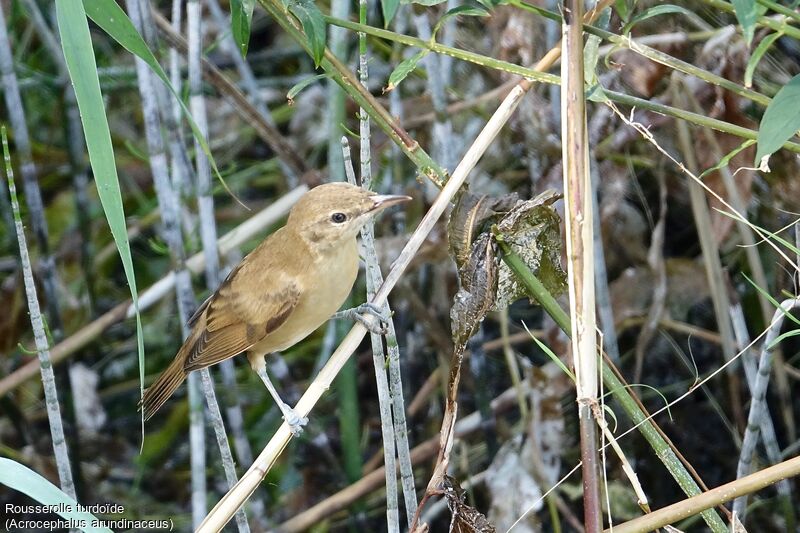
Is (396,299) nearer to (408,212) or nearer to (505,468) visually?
(408,212)

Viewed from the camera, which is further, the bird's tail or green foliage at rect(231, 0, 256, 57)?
the bird's tail

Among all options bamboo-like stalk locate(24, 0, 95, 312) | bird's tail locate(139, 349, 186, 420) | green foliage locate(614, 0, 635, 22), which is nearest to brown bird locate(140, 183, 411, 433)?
bird's tail locate(139, 349, 186, 420)

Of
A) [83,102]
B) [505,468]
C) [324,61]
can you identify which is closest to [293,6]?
[324,61]

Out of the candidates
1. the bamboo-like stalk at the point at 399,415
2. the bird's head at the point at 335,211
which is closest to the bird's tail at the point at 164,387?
the bird's head at the point at 335,211

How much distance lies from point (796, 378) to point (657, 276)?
914 mm

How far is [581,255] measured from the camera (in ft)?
5.32

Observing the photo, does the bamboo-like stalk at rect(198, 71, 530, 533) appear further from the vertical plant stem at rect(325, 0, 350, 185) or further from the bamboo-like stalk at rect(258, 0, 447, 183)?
the vertical plant stem at rect(325, 0, 350, 185)

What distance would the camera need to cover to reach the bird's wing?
2787 millimetres

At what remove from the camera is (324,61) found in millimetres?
2084

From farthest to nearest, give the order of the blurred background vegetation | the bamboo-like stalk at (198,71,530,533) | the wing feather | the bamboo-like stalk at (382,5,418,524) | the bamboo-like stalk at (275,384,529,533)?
the bamboo-like stalk at (275,384,529,533) → the blurred background vegetation → the wing feather → the bamboo-like stalk at (382,5,418,524) → the bamboo-like stalk at (198,71,530,533)

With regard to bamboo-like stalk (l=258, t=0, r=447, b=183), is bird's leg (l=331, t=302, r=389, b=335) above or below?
below

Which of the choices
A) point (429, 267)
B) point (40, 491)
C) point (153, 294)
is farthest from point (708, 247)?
point (40, 491)

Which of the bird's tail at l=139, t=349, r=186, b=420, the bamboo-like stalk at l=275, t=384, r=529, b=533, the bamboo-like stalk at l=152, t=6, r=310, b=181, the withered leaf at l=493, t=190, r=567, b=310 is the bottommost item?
the bamboo-like stalk at l=275, t=384, r=529, b=533

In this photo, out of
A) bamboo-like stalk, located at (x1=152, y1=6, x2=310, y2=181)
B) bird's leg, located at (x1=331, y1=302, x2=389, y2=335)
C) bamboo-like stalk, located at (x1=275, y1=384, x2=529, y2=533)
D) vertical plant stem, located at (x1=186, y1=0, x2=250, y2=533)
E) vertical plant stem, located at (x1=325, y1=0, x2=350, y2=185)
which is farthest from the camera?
bamboo-like stalk, located at (x1=275, y1=384, x2=529, y2=533)
